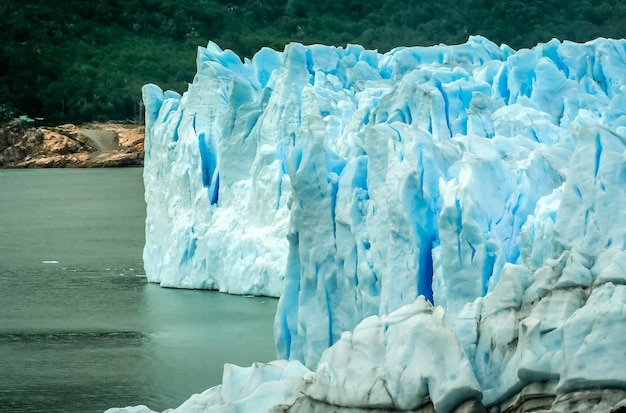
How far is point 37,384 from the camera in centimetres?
1216

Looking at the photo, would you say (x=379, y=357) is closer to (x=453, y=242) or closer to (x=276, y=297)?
(x=453, y=242)

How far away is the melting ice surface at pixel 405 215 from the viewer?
24.0 ft

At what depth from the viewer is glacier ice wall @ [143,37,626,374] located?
10305 mm

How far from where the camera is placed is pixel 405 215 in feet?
35.9

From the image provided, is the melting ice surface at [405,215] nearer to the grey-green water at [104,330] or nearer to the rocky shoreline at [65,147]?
the grey-green water at [104,330]

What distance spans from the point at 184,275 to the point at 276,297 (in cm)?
157

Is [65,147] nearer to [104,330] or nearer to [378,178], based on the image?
[104,330]

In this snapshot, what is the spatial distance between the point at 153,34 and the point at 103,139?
748 cm

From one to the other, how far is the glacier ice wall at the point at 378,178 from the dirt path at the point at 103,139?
103 feet

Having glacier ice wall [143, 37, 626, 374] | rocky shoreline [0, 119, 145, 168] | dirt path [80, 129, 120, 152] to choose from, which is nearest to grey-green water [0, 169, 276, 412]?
glacier ice wall [143, 37, 626, 374]

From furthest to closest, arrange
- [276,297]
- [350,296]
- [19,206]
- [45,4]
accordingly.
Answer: [45,4]
[19,206]
[276,297]
[350,296]

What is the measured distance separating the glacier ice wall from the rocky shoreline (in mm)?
30497

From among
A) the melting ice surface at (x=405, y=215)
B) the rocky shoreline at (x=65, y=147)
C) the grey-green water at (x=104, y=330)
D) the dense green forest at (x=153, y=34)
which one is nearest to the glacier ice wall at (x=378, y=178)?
the melting ice surface at (x=405, y=215)

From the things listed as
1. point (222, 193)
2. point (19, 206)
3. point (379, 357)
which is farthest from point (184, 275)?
point (19, 206)
